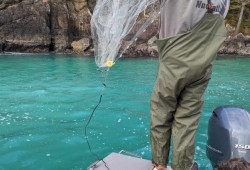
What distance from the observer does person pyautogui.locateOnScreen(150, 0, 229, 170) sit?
2.89 m

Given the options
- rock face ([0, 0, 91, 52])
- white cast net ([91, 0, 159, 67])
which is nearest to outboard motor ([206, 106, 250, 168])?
white cast net ([91, 0, 159, 67])

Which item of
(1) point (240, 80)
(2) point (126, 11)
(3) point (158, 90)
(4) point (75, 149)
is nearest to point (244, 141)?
(3) point (158, 90)

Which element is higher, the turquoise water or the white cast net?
the white cast net

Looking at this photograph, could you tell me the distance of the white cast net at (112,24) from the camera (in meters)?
3.25

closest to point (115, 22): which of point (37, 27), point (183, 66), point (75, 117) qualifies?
point (183, 66)

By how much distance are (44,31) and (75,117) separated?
23.7 meters

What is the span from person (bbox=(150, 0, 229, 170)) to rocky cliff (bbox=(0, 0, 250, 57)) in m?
25.3

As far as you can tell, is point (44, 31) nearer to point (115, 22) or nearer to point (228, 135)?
point (115, 22)

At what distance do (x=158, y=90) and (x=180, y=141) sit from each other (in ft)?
1.58

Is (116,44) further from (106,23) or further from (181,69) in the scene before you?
(181,69)

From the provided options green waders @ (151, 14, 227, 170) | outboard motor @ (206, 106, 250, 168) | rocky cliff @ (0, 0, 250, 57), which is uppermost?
green waders @ (151, 14, 227, 170)

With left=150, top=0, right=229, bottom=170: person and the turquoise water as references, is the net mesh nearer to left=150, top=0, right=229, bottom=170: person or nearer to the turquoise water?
left=150, top=0, right=229, bottom=170: person

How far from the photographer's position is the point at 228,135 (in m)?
3.62

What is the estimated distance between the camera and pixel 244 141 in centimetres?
354
